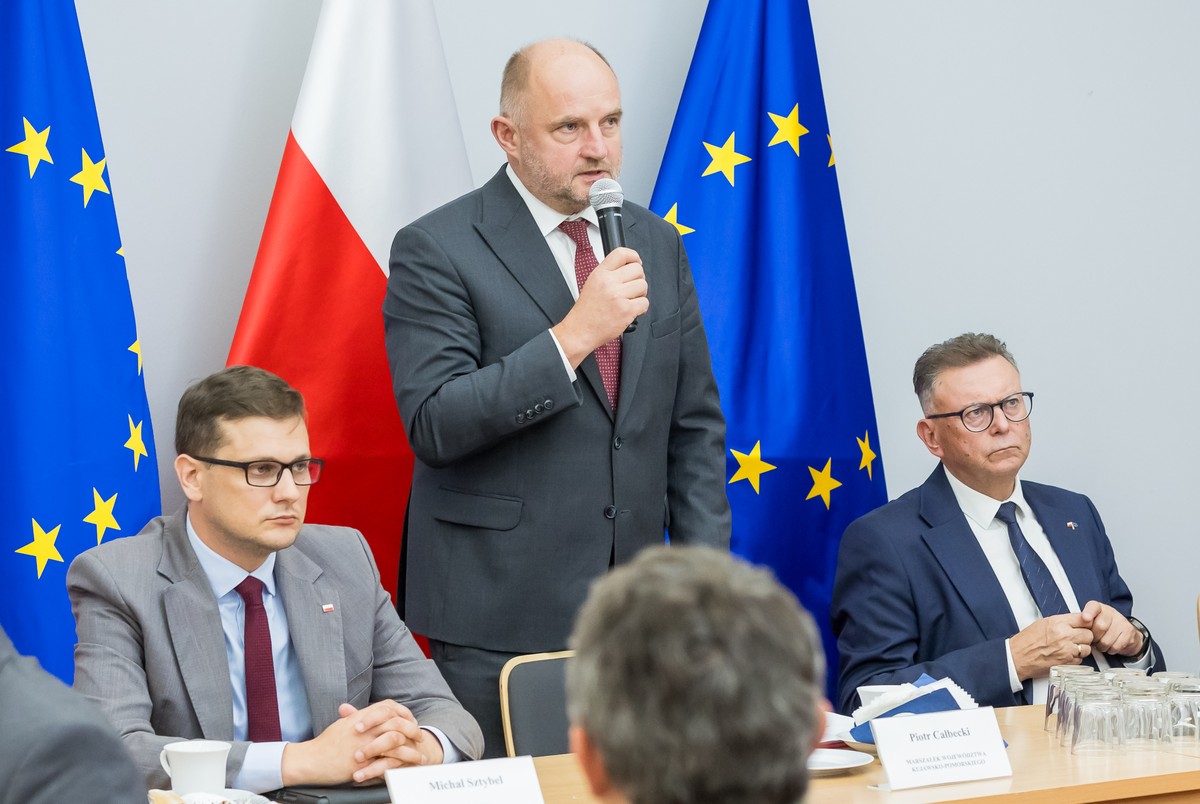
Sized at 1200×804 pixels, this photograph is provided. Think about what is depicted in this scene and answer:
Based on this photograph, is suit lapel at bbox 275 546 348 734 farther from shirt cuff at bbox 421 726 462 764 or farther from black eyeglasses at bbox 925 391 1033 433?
black eyeglasses at bbox 925 391 1033 433

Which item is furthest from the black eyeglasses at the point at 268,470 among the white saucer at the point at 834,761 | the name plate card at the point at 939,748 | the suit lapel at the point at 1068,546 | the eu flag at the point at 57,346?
the suit lapel at the point at 1068,546

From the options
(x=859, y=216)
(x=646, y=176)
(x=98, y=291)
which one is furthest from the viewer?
(x=859, y=216)

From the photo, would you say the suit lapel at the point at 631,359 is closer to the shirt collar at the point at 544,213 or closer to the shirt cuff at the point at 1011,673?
the shirt collar at the point at 544,213

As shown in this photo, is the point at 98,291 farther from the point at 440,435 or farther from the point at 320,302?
the point at 440,435

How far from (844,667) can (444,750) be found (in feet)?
3.92

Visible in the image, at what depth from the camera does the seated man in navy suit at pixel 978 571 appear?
3.06m

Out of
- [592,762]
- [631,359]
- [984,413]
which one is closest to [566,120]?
[631,359]

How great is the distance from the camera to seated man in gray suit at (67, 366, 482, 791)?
89.0 inches

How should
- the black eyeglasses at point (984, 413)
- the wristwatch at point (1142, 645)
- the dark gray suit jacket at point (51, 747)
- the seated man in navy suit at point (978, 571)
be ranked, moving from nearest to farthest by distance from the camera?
1. the dark gray suit jacket at point (51, 747)
2. the seated man in navy suit at point (978, 571)
3. the wristwatch at point (1142, 645)
4. the black eyeglasses at point (984, 413)

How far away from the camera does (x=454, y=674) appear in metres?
2.85

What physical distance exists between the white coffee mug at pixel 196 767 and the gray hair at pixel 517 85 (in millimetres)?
1545

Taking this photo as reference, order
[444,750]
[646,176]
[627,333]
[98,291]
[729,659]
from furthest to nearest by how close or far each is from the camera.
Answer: [646,176], [98,291], [627,333], [444,750], [729,659]

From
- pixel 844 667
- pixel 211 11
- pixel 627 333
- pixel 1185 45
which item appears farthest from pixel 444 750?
pixel 1185 45

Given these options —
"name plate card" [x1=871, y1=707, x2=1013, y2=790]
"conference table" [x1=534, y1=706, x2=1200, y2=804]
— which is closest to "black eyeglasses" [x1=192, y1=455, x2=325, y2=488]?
"conference table" [x1=534, y1=706, x2=1200, y2=804]
